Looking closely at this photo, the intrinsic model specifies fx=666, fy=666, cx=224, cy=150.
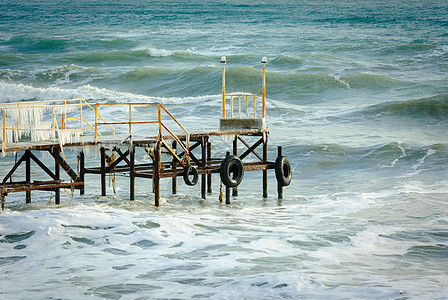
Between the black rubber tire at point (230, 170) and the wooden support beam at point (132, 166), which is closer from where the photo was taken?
the wooden support beam at point (132, 166)

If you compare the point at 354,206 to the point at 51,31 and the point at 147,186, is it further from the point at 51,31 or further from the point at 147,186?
the point at 51,31

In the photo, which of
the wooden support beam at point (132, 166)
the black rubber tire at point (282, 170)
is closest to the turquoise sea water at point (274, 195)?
the wooden support beam at point (132, 166)

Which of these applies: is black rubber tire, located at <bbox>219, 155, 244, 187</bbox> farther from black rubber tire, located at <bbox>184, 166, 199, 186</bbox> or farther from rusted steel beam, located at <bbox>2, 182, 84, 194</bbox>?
rusted steel beam, located at <bbox>2, 182, 84, 194</bbox>

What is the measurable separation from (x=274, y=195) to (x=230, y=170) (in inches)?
105

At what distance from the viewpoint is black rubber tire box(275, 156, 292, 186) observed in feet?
66.5

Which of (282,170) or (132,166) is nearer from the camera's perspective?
(132,166)

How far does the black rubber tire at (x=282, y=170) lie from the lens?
20281 millimetres

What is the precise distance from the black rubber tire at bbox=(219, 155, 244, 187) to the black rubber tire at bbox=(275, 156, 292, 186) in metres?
1.50

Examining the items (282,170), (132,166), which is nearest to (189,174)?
(132,166)

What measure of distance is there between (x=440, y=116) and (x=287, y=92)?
39.8 ft

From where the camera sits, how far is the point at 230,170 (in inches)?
756

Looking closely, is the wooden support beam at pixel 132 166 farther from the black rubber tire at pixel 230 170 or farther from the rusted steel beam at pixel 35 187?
the black rubber tire at pixel 230 170

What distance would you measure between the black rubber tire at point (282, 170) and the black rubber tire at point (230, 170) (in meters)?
1.50

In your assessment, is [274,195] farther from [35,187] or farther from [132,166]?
[35,187]
